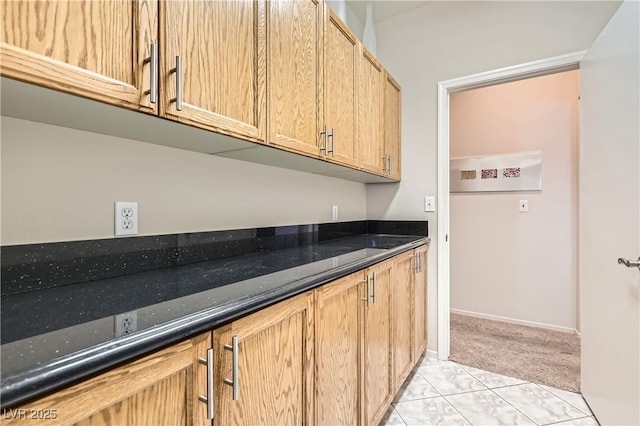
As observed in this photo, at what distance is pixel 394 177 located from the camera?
2.32m

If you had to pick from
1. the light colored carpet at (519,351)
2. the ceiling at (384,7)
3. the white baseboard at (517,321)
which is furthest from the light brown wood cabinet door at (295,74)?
the white baseboard at (517,321)

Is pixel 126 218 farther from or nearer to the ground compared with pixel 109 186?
nearer to the ground

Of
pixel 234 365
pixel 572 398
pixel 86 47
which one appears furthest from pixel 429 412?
pixel 86 47

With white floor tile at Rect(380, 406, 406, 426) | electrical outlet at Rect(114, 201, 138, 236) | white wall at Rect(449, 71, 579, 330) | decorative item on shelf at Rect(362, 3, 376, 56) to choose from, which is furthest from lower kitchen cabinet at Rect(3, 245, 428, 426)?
white wall at Rect(449, 71, 579, 330)

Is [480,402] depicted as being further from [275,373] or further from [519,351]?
[275,373]

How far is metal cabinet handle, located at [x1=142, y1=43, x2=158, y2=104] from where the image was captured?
761 mm

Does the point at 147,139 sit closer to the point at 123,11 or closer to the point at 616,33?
the point at 123,11

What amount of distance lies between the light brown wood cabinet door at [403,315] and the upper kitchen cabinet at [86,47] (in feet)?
4.41

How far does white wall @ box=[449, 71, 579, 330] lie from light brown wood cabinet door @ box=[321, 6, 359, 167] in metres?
1.98

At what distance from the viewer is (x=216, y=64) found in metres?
0.94

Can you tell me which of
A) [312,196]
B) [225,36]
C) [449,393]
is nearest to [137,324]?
[225,36]

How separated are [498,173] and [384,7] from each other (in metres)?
1.85

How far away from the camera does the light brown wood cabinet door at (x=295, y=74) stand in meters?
1.15

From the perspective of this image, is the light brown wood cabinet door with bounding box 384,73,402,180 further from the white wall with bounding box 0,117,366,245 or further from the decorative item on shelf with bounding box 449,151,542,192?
the decorative item on shelf with bounding box 449,151,542,192
